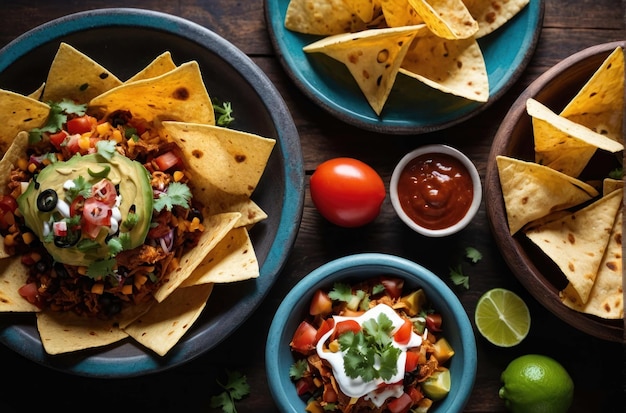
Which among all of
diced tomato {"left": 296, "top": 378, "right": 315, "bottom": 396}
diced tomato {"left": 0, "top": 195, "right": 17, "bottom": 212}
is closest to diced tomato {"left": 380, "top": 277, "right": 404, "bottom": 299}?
diced tomato {"left": 296, "top": 378, "right": 315, "bottom": 396}

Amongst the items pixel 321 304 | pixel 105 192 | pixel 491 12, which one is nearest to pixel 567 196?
pixel 491 12

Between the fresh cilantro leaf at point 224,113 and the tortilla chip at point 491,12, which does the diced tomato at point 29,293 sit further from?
the tortilla chip at point 491,12

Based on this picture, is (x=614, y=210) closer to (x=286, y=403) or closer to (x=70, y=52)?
(x=286, y=403)

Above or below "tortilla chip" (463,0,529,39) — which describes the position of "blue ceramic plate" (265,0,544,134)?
below

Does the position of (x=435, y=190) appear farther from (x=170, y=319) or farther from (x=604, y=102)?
(x=170, y=319)

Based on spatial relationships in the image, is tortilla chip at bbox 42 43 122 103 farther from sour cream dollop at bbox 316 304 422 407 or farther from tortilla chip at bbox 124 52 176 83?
sour cream dollop at bbox 316 304 422 407

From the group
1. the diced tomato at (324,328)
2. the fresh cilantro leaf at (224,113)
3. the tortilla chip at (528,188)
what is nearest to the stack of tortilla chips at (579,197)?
the tortilla chip at (528,188)
